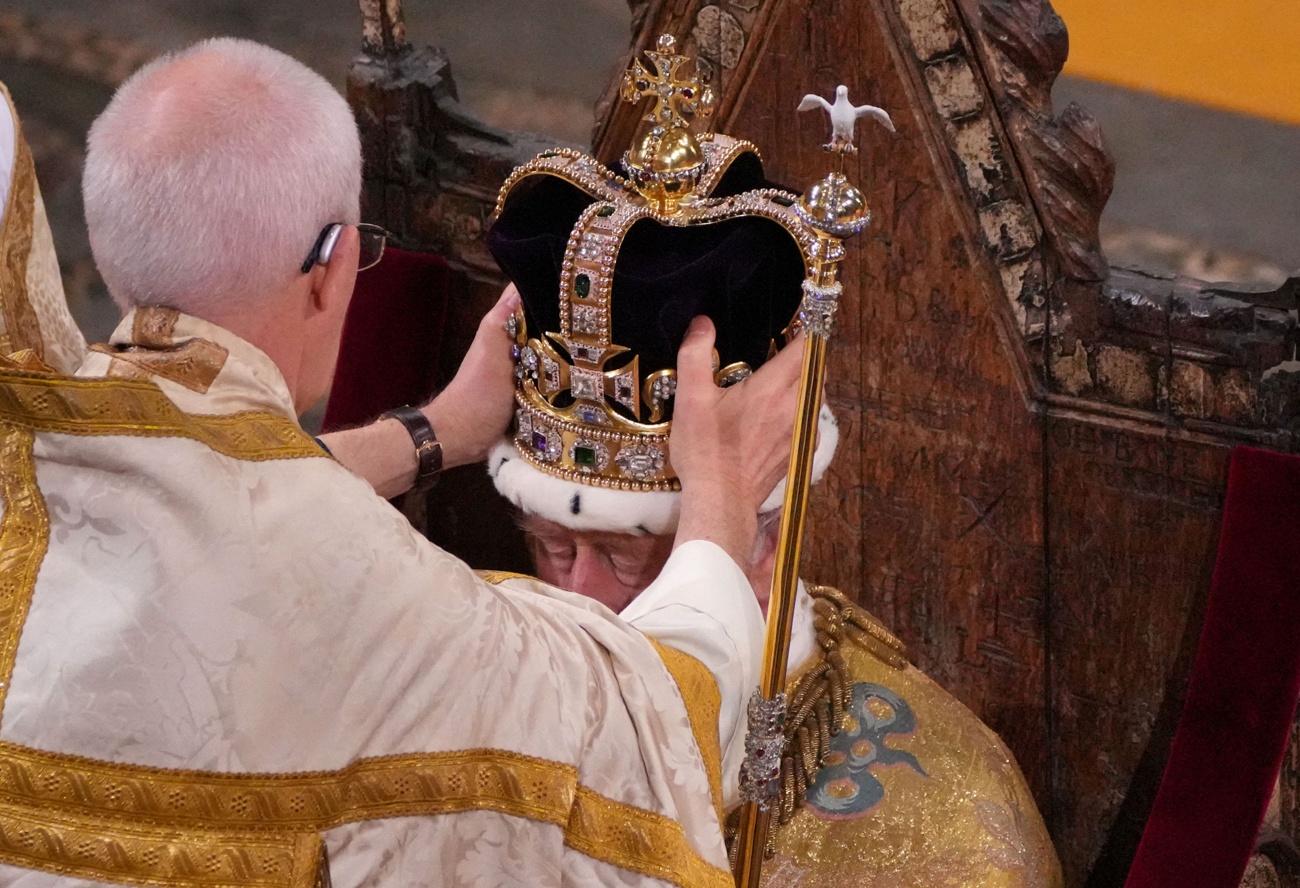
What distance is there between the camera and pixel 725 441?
1954mm

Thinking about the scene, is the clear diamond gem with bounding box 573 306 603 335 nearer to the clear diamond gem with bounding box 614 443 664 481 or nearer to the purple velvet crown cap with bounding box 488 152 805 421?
the purple velvet crown cap with bounding box 488 152 805 421

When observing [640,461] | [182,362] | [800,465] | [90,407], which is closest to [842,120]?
[800,465]

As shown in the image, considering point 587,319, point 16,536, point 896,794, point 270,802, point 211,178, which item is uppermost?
point 211,178

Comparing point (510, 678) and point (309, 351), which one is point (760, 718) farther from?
point (309, 351)

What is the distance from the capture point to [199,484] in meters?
1.43

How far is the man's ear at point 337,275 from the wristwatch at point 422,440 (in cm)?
67

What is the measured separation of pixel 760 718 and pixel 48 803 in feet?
2.69

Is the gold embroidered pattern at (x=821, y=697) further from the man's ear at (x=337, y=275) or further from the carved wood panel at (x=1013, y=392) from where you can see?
the man's ear at (x=337, y=275)

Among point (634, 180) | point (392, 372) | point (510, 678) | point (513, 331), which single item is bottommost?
point (392, 372)

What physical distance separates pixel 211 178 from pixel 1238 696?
1.68 meters

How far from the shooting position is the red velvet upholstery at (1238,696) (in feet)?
7.32

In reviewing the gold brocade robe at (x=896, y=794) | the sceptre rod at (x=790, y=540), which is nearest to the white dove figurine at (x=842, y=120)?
the sceptre rod at (x=790, y=540)

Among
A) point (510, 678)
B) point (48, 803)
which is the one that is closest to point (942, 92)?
point (510, 678)

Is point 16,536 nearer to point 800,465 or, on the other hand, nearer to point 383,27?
point 800,465
